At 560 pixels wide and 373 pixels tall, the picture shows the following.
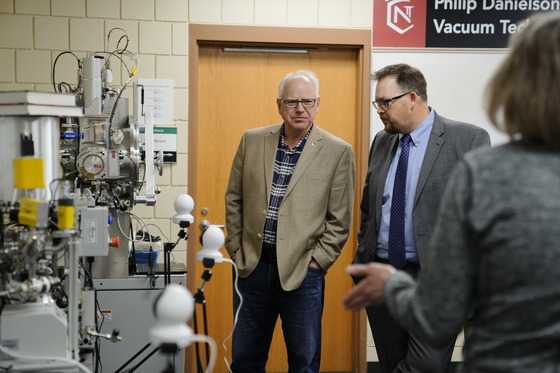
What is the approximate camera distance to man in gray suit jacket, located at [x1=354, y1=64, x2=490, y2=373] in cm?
256

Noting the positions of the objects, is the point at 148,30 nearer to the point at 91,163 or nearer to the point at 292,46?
the point at 292,46

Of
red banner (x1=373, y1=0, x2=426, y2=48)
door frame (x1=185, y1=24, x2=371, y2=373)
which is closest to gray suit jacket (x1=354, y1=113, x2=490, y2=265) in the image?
door frame (x1=185, y1=24, x2=371, y2=373)

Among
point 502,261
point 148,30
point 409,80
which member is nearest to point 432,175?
point 409,80

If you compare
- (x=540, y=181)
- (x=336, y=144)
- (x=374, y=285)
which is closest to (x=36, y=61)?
(x=336, y=144)

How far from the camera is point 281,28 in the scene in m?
3.93

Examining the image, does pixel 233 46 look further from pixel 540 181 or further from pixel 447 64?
pixel 540 181

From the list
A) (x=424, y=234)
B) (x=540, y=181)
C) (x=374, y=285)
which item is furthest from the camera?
(x=424, y=234)

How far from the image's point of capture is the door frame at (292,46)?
3914mm

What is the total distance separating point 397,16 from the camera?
13.1 ft

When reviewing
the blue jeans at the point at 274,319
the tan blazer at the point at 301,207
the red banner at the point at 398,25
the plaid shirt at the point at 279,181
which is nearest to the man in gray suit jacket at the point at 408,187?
the tan blazer at the point at 301,207

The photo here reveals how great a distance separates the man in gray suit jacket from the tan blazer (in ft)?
0.44

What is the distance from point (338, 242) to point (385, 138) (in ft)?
1.66

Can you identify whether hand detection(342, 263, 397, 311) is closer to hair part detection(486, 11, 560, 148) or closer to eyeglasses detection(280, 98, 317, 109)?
hair part detection(486, 11, 560, 148)

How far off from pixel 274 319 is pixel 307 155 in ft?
2.49
